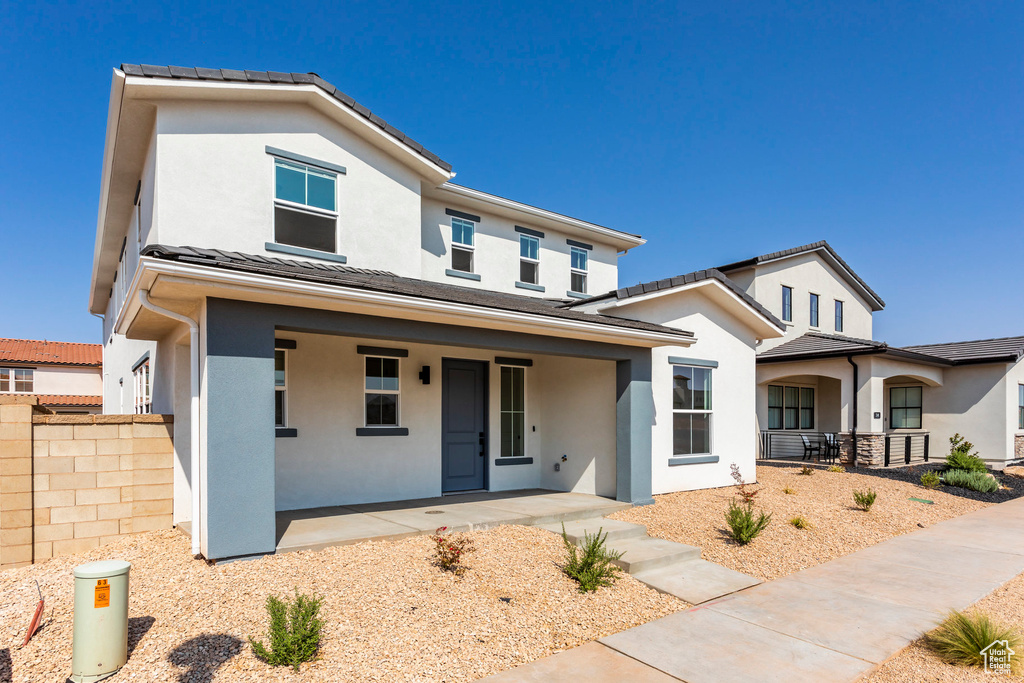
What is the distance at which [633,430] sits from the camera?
1002cm

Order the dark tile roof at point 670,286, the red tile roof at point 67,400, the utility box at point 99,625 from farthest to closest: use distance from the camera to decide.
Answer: the red tile roof at point 67,400 < the dark tile roof at point 670,286 < the utility box at point 99,625

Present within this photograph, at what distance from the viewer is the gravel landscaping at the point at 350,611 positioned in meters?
4.19

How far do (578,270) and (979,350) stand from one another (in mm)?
15360

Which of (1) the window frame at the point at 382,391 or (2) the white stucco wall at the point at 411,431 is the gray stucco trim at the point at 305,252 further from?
(1) the window frame at the point at 382,391

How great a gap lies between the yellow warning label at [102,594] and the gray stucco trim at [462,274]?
9085 millimetres

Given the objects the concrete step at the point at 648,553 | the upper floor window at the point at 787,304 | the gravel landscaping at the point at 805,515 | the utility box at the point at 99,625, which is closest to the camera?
the utility box at the point at 99,625

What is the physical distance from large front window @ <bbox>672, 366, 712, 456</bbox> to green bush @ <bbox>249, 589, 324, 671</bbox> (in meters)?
8.45

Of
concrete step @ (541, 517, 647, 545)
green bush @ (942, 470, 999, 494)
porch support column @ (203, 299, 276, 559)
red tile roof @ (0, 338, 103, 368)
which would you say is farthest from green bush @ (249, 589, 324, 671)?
red tile roof @ (0, 338, 103, 368)

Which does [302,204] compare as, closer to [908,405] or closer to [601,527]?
[601,527]

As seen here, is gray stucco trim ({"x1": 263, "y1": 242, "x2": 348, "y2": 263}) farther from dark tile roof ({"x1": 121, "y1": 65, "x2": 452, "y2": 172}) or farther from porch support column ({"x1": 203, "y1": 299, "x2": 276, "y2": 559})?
porch support column ({"x1": 203, "y1": 299, "x2": 276, "y2": 559})

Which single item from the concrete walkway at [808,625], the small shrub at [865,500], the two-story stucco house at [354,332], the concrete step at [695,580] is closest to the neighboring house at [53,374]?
the two-story stucco house at [354,332]

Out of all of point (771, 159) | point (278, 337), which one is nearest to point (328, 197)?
point (278, 337)

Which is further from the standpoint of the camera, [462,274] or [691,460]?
[462,274]

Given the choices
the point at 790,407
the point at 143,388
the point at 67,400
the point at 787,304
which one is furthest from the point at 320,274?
the point at 67,400
